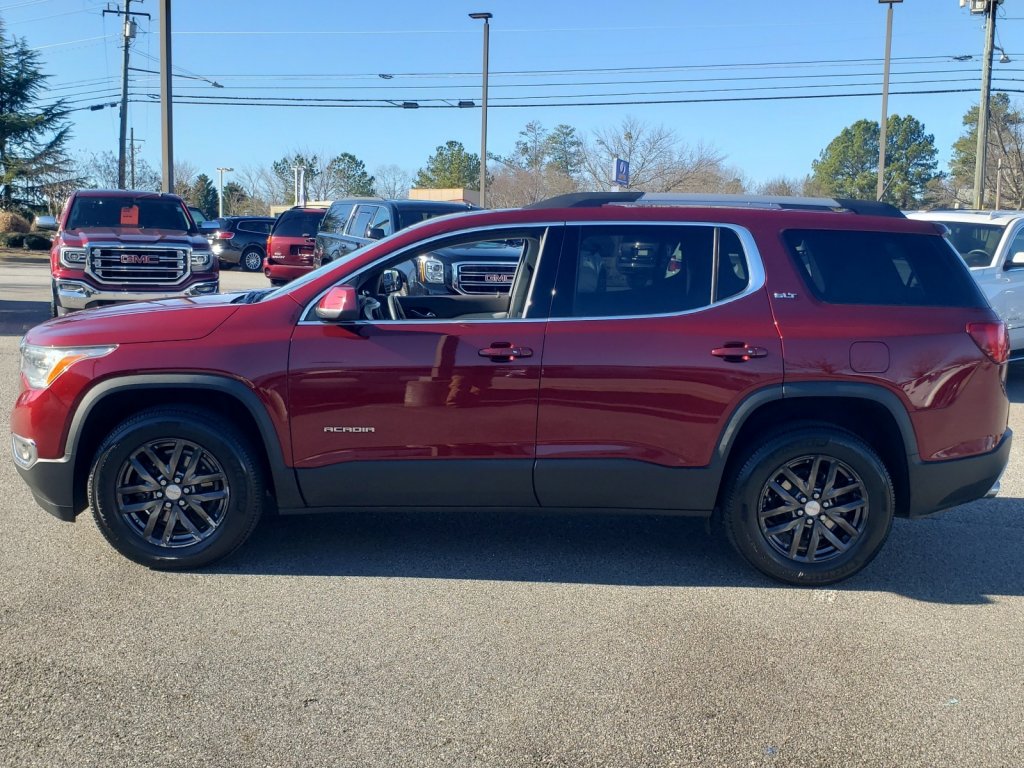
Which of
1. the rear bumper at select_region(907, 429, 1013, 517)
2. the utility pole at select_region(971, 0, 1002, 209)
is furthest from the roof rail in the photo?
the utility pole at select_region(971, 0, 1002, 209)

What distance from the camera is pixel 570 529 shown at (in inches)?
239

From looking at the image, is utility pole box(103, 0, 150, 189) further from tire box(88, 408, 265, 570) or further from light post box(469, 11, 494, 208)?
tire box(88, 408, 265, 570)

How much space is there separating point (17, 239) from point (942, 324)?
4130 centimetres

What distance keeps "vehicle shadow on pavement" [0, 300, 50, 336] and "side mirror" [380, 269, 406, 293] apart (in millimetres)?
9254

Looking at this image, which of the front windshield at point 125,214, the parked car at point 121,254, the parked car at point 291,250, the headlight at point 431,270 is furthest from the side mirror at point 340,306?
the parked car at point 291,250

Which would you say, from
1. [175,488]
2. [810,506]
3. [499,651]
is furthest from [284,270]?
[499,651]

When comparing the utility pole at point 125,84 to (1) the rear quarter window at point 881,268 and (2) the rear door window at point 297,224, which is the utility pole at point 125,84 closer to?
(2) the rear door window at point 297,224

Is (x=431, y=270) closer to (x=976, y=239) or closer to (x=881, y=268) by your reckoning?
(x=881, y=268)

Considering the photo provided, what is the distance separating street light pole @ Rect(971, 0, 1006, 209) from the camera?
84.9 feet

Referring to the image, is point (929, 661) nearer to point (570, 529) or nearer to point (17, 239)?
point (570, 529)

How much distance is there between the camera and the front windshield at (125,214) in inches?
565

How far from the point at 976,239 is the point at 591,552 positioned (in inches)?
322

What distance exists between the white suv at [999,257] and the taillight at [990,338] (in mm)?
6033

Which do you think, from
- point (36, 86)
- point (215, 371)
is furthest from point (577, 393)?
point (36, 86)
